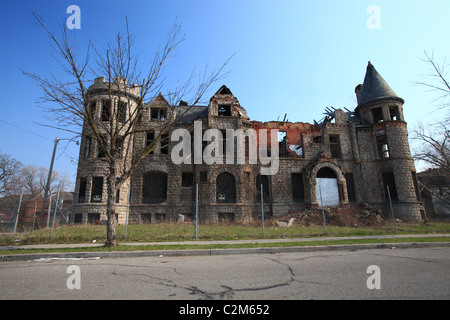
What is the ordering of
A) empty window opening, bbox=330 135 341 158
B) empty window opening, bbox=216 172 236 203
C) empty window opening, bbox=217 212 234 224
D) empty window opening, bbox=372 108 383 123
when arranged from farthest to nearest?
empty window opening, bbox=372 108 383 123 < empty window opening, bbox=330 135 341 158 < empty window opening, bbox=216 172 236 203 < empty window opening, bbox=217 212 234 224

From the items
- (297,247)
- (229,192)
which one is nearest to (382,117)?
(229,192)

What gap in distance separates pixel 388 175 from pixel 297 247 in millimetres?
21633

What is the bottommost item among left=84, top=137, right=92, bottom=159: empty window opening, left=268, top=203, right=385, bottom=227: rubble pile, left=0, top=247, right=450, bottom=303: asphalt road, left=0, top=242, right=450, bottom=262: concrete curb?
left=0, top=242, right=450, bottom=262: concrete curb

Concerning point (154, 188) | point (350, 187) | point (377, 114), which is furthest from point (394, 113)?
point (154, 188)

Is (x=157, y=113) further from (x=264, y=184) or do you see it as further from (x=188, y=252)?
(x=188, y=252)

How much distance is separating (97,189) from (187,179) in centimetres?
780

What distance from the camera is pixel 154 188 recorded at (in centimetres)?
2220

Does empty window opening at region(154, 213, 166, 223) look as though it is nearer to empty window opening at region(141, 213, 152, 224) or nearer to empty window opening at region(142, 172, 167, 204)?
empty window opening at region(141, 213, 152, 224)

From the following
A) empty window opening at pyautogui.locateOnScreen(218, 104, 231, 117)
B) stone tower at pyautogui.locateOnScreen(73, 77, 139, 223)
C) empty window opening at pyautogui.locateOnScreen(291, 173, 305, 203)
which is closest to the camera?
stone tower at pyautogui.locateOnScreen(73, 77, 139, 223)

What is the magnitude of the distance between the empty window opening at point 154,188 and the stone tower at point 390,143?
68.8 ft

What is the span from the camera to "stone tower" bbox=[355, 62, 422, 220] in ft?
75.3

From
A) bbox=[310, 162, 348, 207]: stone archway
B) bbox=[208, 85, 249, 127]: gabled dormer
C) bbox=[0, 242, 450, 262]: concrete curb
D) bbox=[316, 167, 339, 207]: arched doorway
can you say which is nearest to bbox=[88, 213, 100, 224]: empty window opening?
bbox=[0, 242, 450, 262]: concrete curb

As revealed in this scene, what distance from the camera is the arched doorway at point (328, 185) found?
73.7ft

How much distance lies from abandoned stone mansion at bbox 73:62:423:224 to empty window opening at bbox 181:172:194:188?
0.09 m
